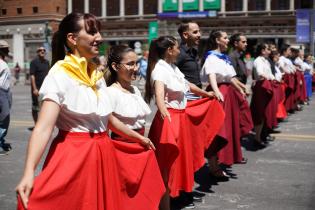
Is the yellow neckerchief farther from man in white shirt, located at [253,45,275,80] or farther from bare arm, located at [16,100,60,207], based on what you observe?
man in white shirt, located at [253,45,275,80]

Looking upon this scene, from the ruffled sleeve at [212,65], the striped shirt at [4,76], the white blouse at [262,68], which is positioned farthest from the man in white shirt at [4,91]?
the white blouse at [262,68]

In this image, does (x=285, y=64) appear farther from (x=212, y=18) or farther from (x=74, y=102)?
(x=212, y=18)

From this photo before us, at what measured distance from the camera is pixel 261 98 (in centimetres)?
823

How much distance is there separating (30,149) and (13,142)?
20.6ft

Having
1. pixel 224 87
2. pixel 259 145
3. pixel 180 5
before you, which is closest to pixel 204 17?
pixel 180 5

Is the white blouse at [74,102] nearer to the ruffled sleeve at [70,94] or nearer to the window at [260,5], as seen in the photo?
the ruffled sleeve at [70,94]

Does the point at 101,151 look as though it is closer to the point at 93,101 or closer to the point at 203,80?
the point at 93,101

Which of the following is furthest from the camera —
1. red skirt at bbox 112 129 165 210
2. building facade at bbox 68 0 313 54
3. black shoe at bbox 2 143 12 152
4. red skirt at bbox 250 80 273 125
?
building facade at bbox 68 0 313 54

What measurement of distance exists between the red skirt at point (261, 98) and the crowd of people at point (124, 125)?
5.72ft

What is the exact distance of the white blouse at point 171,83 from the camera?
4.15 metres

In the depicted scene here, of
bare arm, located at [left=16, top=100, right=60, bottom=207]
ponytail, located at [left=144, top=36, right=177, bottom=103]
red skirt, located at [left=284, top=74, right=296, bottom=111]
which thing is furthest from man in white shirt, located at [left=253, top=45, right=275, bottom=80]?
bare arm, located at [left=16, top=100, right=60, bottom=207]

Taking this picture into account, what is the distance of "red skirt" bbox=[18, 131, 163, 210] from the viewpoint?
7.97 ft

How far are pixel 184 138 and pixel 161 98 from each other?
1.88 feet

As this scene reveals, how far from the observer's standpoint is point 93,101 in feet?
8.61
